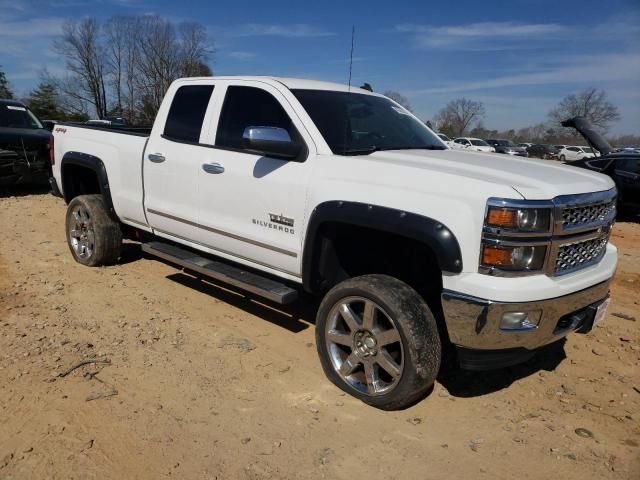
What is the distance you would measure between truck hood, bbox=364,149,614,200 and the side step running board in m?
1.17

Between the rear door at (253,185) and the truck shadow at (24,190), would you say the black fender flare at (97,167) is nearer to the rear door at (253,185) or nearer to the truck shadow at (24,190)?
the rear door at (253,185)

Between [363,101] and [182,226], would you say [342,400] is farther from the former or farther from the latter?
[363,101]

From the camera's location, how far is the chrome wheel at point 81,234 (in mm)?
5691

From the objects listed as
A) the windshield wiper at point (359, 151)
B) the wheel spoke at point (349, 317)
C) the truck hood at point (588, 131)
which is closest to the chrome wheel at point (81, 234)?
the windshield wiper at point (359, 151)

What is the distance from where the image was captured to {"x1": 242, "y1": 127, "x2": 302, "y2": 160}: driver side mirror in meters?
3.43

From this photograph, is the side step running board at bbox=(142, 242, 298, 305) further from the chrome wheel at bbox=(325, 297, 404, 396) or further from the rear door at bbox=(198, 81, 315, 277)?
the chrome wheel at bbox=(325, 297, 404, 396)

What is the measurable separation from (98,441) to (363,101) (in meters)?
3.17

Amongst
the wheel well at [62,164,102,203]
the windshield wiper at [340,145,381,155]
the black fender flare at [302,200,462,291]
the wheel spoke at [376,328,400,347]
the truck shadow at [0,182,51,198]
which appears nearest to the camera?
the black fender flare at [302,200,462,291]

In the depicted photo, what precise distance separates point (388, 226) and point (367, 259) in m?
0.70

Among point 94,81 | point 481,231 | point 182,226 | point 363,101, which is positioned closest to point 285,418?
point 481,231

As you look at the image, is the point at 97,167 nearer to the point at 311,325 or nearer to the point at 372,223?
the point at 311,325

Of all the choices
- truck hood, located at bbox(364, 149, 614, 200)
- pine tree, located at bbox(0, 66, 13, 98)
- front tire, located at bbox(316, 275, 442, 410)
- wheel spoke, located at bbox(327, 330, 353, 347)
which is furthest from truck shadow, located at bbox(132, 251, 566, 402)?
pine tree, located at bbox(0, 66, 13, 98)

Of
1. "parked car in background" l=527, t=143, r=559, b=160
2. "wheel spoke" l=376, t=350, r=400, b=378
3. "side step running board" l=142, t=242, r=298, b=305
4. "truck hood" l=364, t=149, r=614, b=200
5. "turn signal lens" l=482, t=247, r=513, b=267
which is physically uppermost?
"truck hood" l=364, t=149, r=614, b=200

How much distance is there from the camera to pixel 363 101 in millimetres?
4414
